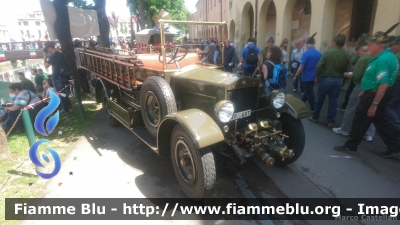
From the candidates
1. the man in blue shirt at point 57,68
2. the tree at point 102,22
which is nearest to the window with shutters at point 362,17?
the tree at point 102,22

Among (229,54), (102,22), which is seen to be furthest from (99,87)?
(102,22)

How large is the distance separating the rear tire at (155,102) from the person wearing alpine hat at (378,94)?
2829mm

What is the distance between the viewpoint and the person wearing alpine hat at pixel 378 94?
11.0 ft

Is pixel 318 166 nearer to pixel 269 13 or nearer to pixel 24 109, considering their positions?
pixel 24 109

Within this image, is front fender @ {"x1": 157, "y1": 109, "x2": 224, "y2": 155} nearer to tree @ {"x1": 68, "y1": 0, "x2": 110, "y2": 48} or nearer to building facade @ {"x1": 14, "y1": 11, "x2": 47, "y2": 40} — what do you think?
tree @ {"x1": 68, "y1": 0, "x2": 110, "y2": 48}

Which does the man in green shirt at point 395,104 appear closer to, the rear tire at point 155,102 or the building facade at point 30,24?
the rear tire at point 155,102

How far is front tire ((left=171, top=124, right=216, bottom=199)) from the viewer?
8.46 ft

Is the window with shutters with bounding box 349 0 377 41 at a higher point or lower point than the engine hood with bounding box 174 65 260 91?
higher

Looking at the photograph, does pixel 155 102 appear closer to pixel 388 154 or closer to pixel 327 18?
pixel 388 154

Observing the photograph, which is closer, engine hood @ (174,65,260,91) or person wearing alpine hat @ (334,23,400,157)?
engine hood @ (174,65,260,91)

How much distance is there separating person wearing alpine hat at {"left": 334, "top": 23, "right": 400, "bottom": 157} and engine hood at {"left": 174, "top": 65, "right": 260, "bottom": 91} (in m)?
1.71

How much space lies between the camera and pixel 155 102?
3537 millimetres

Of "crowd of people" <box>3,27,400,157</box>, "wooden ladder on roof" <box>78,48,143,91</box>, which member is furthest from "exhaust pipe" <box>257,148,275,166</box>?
"wooden ladder on roof" <box>78,48,143,91</box>

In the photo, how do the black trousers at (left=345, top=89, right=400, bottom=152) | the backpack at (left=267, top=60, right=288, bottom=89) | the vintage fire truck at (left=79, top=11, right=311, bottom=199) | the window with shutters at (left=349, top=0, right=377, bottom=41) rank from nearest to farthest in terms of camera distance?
the vintage fire truck at (left=79, top=11, right=311, bottom=199)
the black trousers at (left=345, top=89, right=400, bottom=152)
the backpack at (left=267, top=60, right=288, bottom=89)
the window with shutters at (left=349, top=0, right=377, bottom=41)
